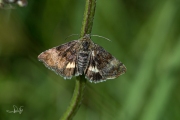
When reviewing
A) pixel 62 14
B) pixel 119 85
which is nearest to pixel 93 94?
pixel 119 85

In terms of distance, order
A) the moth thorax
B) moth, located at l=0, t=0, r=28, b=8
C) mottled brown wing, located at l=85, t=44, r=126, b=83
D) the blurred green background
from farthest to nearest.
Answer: the blurred green background
mottled brown wing, located at l=85, t=44, r=126, b=83
the moth thorax
moth, located at l=0, t=0, r=28, b=8

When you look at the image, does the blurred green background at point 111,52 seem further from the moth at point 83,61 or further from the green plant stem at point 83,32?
the green plant stem at point 83,32

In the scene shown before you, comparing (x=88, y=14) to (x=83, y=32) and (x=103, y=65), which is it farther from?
(x=103, y=65)

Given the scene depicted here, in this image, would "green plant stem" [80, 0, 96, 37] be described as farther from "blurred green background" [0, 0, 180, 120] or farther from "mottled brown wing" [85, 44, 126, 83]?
"blurred green background" [0, 0, 180, 120]

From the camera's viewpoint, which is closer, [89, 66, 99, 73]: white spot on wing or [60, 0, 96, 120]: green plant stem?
[60, 0, 96, 120]: green plant stem

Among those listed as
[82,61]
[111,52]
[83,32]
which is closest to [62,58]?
[82,61]

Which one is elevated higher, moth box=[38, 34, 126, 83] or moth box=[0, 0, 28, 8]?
moth box=[0, 0, 28, 8]

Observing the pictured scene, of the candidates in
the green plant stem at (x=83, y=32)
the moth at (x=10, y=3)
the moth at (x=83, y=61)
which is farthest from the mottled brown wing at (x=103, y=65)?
the moth at (x=10, y=3)

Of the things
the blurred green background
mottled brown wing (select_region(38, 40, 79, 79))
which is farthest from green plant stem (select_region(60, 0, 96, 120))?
the blurred green background
